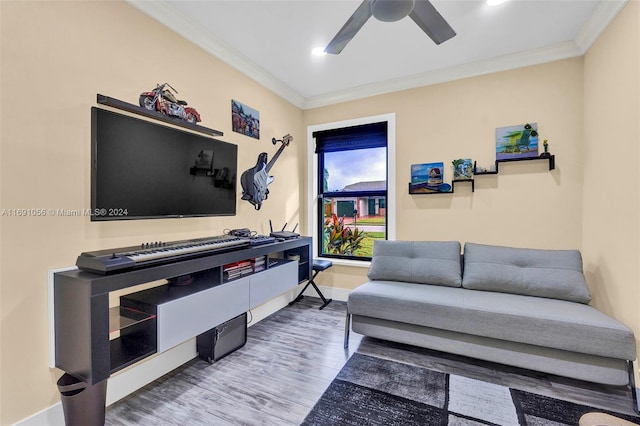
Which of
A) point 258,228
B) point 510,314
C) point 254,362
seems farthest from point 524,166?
point 254,362

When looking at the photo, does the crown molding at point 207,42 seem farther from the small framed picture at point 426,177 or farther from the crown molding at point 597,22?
the crown molding at point 597,22

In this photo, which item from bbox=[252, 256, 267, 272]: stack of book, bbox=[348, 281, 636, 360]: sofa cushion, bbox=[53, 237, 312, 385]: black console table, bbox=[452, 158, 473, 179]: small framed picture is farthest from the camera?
bbox=[452, 158, 473, 179]: small framed picture

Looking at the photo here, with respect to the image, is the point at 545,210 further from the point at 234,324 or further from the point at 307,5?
the point at 234,324

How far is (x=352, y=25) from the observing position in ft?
5.63

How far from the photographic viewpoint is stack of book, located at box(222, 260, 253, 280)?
2.10 meters

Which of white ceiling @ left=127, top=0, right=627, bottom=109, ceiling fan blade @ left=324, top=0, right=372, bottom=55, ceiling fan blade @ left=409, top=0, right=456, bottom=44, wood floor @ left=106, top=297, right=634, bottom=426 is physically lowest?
wood floor @ left=106, top=297, right=634, bottom=426

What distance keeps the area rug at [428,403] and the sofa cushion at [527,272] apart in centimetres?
81

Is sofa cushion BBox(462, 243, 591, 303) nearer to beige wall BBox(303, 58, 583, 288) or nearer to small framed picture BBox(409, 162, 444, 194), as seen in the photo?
beige wall BBox(303, 58, 583, 288)

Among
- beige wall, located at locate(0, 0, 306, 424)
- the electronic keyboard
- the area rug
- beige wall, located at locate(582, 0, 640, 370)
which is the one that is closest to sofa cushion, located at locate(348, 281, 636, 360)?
beige wall, located at locate(582, 0, 640, 370)

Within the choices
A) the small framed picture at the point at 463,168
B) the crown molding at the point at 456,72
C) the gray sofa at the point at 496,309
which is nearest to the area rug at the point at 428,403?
the gray sofa at the point at 496,309

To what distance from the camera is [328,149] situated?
3.76 meters

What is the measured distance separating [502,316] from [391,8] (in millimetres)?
2079

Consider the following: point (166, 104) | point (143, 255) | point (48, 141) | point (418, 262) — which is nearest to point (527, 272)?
point (418, 262)

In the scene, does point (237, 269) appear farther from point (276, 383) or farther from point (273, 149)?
point (273, 149)
